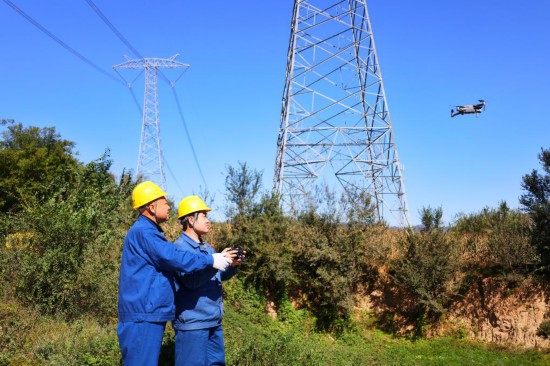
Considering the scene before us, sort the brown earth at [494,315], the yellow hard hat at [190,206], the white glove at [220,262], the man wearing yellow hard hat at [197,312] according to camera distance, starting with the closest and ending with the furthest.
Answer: the white glove at [220,262], the man wearing yellow hard hat at [197,312], the yellow hard hat at [190,206], the brown earth at [494,315]

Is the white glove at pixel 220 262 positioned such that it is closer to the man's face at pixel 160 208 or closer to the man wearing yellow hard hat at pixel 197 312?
the man wearing yellow hard hat at pixel 197 312

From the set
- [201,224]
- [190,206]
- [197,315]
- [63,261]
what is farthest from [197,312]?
[63,261]

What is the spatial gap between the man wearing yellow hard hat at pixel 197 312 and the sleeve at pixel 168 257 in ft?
0.52

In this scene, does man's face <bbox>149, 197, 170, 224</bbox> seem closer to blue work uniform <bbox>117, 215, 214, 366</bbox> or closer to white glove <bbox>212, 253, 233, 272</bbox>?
blue work uniform <bbox>117, 215, 214, 366</bbox>

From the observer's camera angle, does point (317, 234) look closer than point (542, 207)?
No

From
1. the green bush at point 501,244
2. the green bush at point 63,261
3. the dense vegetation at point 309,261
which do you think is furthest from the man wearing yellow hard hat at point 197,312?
the green bush at point 501,244

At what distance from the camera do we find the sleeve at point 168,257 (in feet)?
13.0

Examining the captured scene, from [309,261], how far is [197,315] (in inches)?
324

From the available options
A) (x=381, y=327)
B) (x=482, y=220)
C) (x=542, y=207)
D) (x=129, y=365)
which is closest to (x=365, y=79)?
(x=482, y=220)

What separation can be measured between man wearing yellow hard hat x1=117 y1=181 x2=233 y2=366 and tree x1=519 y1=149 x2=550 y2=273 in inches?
370

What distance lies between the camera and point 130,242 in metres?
4.13

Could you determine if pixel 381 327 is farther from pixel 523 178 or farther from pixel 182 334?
pixel 182 334

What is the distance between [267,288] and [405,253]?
3732 millimetres

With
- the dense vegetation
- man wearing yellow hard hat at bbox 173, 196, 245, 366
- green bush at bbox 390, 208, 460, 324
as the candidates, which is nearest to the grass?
the dense vegetation
